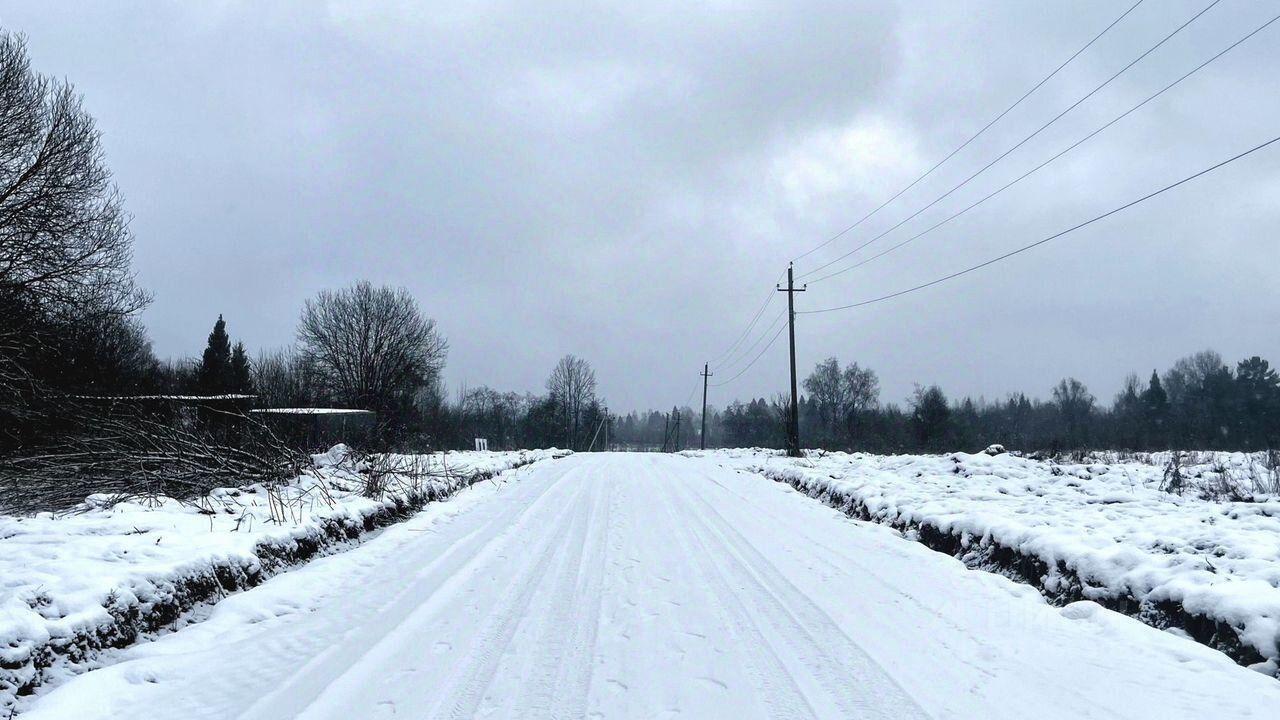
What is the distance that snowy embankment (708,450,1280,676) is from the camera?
4.91 meters

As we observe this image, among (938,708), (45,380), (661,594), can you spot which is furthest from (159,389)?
(938,708)

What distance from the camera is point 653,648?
459 cm

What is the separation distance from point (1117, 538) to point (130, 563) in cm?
935

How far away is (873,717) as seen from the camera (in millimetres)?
3533

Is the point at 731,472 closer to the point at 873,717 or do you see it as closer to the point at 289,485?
the point at 289,485

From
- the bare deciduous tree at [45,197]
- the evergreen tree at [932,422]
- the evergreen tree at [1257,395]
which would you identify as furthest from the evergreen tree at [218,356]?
the evergreen tree at [1257,395]

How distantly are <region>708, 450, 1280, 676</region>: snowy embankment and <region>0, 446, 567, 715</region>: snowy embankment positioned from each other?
7.51 m

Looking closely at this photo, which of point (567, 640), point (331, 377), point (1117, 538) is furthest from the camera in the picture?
point (331, 377)

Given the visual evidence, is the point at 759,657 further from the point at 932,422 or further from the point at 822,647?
the point at 932,422

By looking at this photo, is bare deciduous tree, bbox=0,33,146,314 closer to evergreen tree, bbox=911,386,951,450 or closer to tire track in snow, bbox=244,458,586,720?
tire track in snow, bbox=244,458,586,720

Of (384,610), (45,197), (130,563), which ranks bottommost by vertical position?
(384,610)

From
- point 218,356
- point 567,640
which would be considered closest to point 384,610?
point 567,640

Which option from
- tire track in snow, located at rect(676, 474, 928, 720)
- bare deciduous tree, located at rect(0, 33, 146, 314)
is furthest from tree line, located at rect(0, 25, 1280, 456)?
tire track in snow, located at rect(676, 474, 928, 720)

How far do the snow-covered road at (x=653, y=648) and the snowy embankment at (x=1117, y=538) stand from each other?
1.04ft
